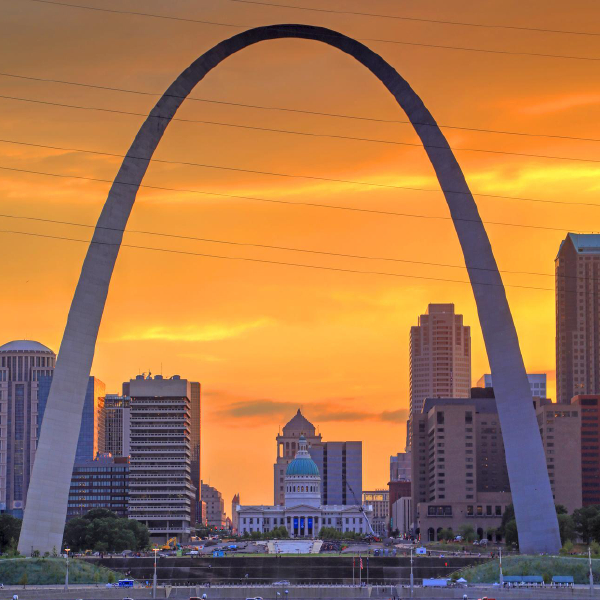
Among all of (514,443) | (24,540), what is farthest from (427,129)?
(24,540)

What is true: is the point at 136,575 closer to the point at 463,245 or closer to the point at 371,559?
the point at 371,559

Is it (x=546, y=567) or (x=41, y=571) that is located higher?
(x=546, y=567)

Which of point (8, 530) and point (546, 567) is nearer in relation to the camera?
point (546, 567)

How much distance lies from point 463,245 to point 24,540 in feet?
118

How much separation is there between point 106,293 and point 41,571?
20.0m

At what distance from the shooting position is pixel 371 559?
12625cm

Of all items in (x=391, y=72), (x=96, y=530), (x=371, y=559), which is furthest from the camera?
(x=96, y=530)

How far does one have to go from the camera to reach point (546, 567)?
3236 inches

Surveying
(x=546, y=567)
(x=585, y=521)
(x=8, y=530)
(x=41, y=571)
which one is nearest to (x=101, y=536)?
(x=8, y=530)

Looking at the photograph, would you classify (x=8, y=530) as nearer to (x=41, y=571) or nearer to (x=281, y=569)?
(x=281, y=569)

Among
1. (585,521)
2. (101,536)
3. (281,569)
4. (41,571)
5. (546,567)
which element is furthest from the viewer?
(585,521)

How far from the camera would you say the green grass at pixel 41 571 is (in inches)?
3206

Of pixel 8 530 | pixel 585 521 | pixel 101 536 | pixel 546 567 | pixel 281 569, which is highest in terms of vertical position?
pixel 585 521

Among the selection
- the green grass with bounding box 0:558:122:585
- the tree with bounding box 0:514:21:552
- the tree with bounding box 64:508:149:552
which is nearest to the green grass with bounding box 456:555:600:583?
the green grass with bounding box 0:558:122:585
